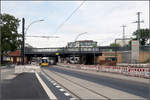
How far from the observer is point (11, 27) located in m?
71.4

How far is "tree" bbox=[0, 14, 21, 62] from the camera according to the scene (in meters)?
69.4

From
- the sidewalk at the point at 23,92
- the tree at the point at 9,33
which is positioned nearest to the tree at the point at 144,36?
the tree at the point at 9,33

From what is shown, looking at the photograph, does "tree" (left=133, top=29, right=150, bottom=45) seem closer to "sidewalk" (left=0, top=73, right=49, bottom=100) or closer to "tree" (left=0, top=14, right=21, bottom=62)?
"tree" (left=0, top=14, right=21, bottom=62)

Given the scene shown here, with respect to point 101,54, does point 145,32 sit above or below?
above

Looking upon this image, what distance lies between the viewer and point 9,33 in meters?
70.1

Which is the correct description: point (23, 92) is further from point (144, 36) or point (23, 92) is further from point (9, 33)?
point (144, 36)

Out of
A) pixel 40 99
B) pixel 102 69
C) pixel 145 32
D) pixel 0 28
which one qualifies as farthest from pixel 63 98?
pixel 145 32

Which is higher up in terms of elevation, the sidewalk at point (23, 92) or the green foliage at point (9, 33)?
the green foliage at point (9, 33)

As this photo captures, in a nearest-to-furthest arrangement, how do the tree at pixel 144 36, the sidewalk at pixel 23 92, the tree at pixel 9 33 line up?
the sidewalk at pixel 23 92, the tree at pixel 9 33, the tree at pixel 144 36

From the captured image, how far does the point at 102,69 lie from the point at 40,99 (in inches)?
1267

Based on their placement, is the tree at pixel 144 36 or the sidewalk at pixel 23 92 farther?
the tree at pixel 144 36

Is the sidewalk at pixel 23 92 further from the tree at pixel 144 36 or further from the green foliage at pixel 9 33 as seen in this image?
the tree at pixel 144 36

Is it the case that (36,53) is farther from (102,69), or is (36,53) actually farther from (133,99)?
(133,99)

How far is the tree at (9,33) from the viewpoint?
228 feet
